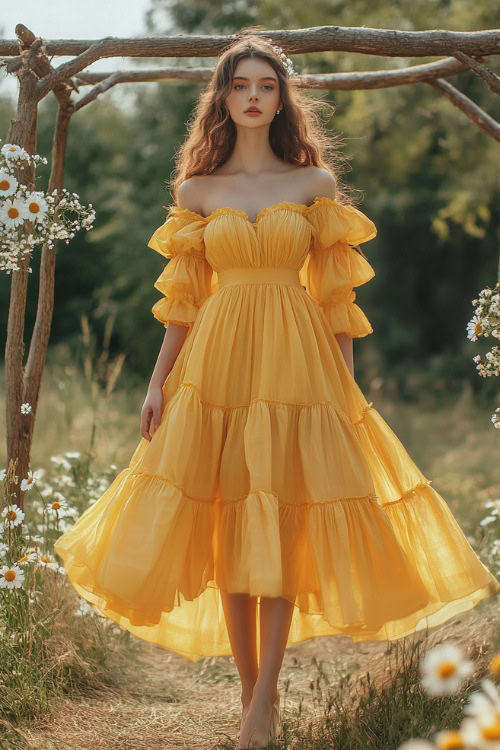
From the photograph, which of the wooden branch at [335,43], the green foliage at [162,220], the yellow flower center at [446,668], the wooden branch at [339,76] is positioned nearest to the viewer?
the yellow flower center at [446,668]

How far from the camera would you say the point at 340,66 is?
950cm

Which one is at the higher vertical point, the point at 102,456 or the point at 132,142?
the point at 132,142

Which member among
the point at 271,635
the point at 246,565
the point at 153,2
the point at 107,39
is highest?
the point at 153,2

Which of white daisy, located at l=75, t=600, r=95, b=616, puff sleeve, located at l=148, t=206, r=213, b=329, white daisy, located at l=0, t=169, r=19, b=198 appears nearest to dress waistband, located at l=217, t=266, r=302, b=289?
puff sleeve, located at l=148, t=206, r=213, b=329

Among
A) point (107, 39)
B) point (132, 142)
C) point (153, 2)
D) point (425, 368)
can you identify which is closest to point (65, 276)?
point (132, 142)

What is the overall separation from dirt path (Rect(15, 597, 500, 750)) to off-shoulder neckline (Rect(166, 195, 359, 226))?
57.4 inches

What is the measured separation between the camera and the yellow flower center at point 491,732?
112 cm

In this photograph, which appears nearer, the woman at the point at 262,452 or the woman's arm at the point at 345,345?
the woman at the point at 262,452

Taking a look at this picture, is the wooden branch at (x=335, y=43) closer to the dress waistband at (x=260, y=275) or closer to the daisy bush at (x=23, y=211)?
the daisy bush at (x=23, y=211)

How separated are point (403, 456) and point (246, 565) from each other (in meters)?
0.70

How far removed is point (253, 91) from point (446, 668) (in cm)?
207

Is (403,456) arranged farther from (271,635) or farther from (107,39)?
(107,39)

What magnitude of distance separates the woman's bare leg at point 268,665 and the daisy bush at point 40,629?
753 mm

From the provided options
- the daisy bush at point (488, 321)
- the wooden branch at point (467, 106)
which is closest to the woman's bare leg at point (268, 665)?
the daisy bush at point (488, 321)
